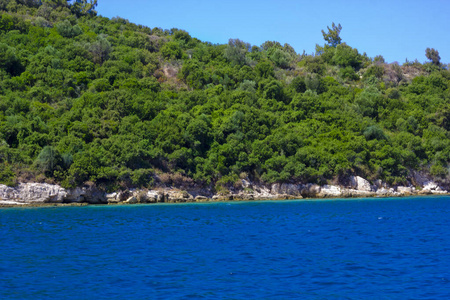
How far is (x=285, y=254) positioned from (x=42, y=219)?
2173 centimetres

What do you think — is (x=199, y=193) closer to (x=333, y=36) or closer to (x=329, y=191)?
(x=329, y=191)

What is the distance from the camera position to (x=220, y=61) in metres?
97.4

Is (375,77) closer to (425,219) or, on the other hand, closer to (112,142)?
(112,142)

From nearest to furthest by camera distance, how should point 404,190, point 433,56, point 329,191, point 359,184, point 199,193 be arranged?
point 199,193
point 329,191
point 359,184
point 404,190
point 433,56

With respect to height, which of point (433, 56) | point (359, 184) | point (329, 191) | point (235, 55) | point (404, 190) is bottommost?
point (329, 191)

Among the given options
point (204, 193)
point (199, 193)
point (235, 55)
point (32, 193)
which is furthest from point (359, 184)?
point (235, 55)

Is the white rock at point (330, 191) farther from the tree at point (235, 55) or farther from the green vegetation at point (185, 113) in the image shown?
the tree at point (235, 55)

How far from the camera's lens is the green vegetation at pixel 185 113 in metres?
56.7

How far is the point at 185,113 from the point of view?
223 ft

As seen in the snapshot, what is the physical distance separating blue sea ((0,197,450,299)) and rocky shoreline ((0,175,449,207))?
1819cm

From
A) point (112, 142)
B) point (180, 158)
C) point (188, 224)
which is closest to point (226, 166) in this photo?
point (180, 158)

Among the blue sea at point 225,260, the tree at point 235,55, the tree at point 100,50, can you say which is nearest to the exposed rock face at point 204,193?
the blue sea at point 225,260

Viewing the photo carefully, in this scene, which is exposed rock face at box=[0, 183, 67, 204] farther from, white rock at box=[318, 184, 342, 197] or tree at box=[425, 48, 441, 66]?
tree at box=[425, 48, 441, 66]

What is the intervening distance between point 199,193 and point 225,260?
41.4 meters
